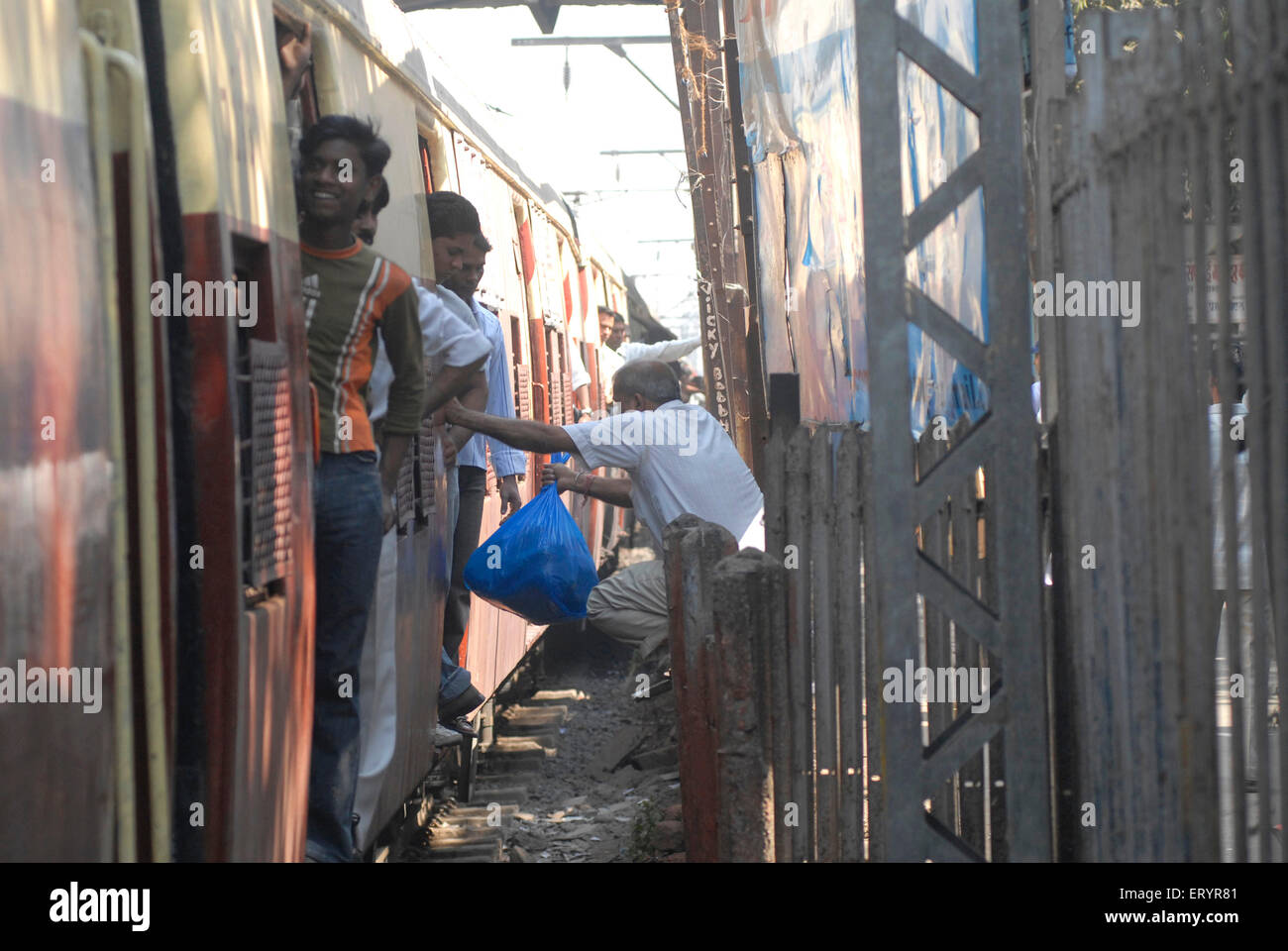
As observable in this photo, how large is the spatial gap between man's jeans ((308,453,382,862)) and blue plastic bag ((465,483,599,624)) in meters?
1.82

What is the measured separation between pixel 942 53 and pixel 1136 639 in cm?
143

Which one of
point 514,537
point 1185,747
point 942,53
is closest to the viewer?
point 1185,747

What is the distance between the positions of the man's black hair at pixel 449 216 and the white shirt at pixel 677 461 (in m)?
1.04

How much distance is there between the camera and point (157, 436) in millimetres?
2670

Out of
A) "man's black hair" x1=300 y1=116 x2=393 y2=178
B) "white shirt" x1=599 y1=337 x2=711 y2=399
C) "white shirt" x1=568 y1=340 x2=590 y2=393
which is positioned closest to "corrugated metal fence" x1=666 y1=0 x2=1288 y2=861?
"man's black hair" x1=300 y1=116 x2=393 y2=178

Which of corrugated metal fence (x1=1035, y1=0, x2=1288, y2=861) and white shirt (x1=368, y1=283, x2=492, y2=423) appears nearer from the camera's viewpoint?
corrugated metal fence (x1=1035, y1=0, x2=1288, y2=861)

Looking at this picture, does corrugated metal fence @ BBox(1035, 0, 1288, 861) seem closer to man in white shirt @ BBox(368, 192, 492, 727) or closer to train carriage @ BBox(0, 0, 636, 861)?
train carriage @ BBox(0, 0, 636, 861)

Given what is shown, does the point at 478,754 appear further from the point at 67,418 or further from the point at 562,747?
the point at 67,418

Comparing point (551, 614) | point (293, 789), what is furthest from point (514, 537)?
point (293, 789)

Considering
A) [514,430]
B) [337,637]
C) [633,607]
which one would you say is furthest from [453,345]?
[633,607]

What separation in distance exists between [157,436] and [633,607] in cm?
453

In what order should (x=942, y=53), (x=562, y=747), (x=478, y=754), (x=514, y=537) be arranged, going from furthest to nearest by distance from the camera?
(x=562, y=747), (x=478, y=754), (x=514, y=537), (x=942, y=53)

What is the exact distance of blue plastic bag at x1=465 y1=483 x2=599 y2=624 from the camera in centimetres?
562

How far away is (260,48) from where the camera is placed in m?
3.24
